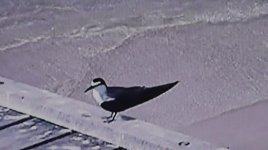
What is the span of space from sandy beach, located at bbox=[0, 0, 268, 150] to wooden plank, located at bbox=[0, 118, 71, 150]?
2428mm

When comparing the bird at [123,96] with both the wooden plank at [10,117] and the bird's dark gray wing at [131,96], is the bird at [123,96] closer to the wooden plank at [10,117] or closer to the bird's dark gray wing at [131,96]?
the bird's dark gray wing at [131,96]

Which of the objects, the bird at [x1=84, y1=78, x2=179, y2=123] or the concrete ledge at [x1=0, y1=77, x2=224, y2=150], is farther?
the bird at [x1=84, y1=78, x2=179, y2=123]

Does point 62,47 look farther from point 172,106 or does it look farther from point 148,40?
point 172,106

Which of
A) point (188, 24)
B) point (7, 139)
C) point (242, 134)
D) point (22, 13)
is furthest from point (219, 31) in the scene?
point (7, 139)

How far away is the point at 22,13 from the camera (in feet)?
24.2

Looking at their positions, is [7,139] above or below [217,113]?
above

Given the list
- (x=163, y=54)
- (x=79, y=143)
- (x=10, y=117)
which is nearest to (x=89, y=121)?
(x=79, y=143)

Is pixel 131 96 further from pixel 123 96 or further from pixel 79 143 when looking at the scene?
pixel 79 143

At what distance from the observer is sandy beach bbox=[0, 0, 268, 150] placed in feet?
16.1

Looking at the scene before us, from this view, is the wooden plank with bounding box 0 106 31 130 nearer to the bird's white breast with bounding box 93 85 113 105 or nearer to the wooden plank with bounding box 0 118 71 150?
the wooden plank with bounding box 0 118 71 150

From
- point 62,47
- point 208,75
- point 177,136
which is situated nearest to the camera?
point 177,136

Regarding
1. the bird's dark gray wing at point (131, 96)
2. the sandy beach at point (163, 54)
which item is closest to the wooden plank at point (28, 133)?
the bird's dark gray wing at point (131, 96)

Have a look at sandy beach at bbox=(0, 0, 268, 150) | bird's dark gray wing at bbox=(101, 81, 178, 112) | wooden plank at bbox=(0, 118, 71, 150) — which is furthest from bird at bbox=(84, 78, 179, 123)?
sandy beach at bbox=(0, 0, 268, 150)

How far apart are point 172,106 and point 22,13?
2760 millimetres
